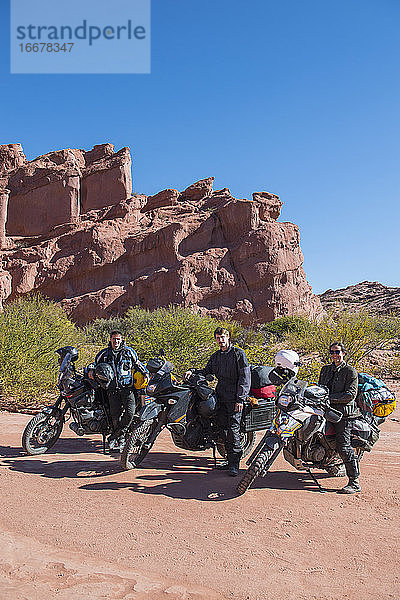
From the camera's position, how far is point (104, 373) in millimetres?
6828

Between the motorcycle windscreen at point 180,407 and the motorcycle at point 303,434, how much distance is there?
1030 mm

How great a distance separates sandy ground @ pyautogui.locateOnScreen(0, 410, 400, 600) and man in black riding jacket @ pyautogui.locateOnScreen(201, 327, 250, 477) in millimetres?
379

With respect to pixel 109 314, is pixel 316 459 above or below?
below

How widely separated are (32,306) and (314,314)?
22735 millimetres

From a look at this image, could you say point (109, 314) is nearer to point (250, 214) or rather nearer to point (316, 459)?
point (250, 214)

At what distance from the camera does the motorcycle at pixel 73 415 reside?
6906mm

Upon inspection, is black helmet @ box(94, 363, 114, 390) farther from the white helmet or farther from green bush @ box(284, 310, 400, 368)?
green bush @ box(284, 310, 400, 368)

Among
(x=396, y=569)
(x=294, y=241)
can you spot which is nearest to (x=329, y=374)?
(x=396, y=569)

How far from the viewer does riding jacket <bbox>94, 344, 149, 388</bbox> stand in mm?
7023

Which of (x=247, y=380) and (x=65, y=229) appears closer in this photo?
(x=247, y=380)

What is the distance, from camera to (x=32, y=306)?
18.8m

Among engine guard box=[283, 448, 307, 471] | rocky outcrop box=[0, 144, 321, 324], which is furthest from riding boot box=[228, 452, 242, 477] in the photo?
rocky outcrop box=[0, 144, 321, 324]

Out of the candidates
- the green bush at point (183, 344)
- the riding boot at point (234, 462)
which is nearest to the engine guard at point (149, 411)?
the riding boot at point (234, 462)

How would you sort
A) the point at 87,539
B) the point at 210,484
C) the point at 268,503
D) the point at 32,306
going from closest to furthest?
the point at 87,539 → the point at 268,503 → the point at 210,484 → the point at 32,306
